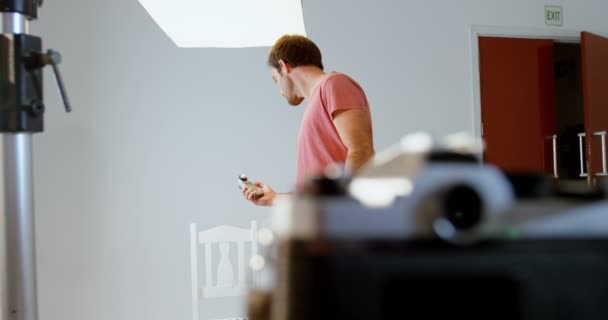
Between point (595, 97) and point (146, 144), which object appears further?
point (595, 97)

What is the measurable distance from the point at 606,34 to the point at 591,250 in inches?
156

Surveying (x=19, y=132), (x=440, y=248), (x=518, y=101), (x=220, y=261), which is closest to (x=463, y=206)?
(x=440, y=248)

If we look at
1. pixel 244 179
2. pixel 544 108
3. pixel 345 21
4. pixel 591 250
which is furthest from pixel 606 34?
pixel 591 250

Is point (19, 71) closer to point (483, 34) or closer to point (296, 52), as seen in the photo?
point (296, 52)

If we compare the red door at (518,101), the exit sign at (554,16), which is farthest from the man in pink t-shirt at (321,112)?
the exit sign at (554,16)

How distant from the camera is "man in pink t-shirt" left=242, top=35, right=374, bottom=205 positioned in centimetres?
148

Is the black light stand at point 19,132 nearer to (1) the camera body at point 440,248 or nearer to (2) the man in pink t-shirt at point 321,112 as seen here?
(2) the man in pink t-shirt at point 321,112

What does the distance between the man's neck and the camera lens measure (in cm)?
134

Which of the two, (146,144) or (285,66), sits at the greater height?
(285,66)

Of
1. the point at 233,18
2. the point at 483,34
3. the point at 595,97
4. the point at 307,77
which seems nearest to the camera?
the point at 307,77

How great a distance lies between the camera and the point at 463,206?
35 cm

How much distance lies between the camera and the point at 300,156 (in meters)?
1.64

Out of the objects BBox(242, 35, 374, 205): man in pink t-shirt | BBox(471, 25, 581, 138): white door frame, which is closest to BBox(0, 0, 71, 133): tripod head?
BBox(242, 35, 374, 205): man in pink t-shirt

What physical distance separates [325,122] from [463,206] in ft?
3.95
